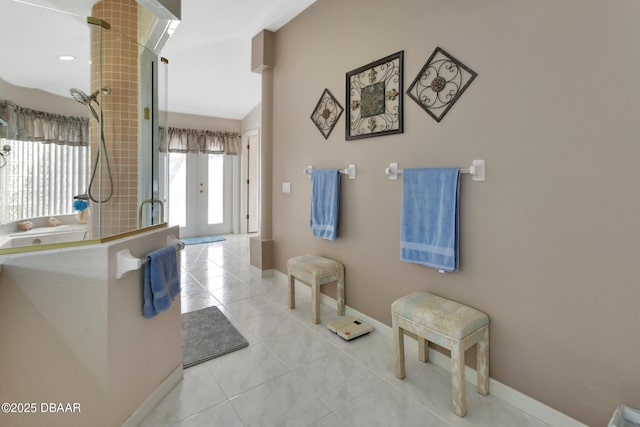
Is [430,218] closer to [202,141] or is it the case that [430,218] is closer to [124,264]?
[124,264]

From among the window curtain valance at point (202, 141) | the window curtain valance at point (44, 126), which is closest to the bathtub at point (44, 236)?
the window curtain valance at point (44, 126)

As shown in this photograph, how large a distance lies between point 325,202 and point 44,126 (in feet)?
6.65

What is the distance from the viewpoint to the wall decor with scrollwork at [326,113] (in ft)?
9.52

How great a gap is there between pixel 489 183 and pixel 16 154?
2.35 meters

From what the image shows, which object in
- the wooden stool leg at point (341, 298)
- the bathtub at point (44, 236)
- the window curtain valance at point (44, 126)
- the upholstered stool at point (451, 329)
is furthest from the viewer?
the wooden stool leg at point (341, 298)

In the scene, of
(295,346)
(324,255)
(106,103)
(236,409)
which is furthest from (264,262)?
(106,103)

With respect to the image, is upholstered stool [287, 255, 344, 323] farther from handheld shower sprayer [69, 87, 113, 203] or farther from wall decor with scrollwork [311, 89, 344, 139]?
handheld shower sprayer [69, 87, 113, 203]

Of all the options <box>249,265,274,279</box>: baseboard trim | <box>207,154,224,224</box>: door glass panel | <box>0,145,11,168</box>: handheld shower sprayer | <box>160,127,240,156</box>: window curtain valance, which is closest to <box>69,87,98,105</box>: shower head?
<box>0,145,11,168</box>: handheld shower sprayer

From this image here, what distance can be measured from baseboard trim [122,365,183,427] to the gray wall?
1524 millimetres

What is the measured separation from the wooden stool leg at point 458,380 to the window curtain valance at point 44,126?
218 centimetres

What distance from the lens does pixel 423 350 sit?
6.93 feet

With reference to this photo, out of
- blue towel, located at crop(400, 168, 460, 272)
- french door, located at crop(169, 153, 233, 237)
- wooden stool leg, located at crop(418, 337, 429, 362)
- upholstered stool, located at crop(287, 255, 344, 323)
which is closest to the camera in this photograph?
blue towel, located at crop(400, 168, 460, 272)

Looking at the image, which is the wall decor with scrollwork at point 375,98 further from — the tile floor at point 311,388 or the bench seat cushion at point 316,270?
the tile floor at point 311,388

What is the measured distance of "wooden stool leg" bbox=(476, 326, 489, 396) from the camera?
1.78m
